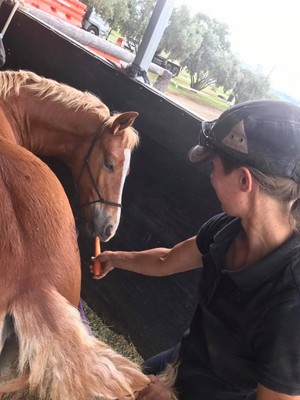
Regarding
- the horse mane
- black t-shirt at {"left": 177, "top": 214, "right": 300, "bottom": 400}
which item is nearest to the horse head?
the horse mane

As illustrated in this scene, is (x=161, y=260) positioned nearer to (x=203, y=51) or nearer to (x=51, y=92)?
(x=51, y=92)

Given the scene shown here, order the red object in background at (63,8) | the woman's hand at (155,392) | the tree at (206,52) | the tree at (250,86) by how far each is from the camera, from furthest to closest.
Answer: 1. the red object in background at (63,8)
2. the tree at (206,52)
3. the tree at (250,86)
4. the woman's hand at (155,392)

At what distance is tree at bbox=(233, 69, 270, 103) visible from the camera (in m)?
3.07

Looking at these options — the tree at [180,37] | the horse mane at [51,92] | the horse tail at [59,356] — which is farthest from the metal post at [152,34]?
the tree at [180,37]

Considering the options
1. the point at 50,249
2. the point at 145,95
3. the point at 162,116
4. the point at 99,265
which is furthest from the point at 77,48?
the point at 50,249

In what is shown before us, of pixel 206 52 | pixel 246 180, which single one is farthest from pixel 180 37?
pixel 246 180

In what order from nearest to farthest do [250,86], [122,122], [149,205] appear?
[122,122], [149,205], [250,86]

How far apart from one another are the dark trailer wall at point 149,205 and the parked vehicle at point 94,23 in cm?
840

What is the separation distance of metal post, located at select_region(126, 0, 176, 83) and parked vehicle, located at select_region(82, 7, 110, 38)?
28.1ft

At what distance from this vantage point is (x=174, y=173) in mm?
2684

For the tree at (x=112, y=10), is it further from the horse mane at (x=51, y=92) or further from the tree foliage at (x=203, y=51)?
the horse mane at (x=51, y=92)

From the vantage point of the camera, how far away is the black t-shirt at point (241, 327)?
102 cm

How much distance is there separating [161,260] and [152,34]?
2184 mm

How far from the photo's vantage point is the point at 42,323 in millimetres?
1169
